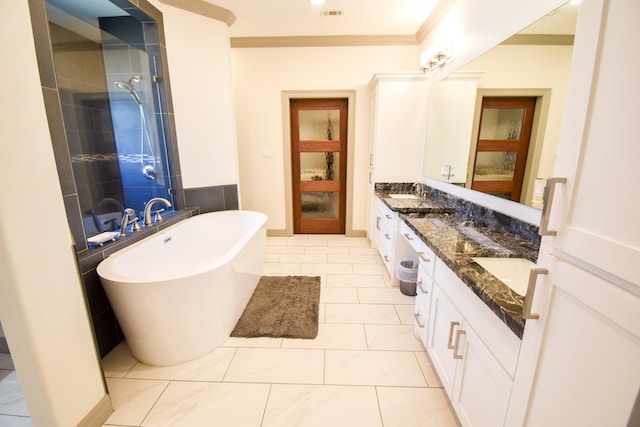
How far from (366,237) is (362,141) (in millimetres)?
1432

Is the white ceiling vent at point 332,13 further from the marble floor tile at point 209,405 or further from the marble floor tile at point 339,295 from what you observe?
the marble floor tile at point 209,405

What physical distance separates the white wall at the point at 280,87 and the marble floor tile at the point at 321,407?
2646 millimetres

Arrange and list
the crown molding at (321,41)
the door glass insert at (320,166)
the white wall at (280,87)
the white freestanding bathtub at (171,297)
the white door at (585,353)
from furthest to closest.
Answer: the door glass insert at (320,166) < the white wall at (280,87) < the crown molding at (321,41) < the white freestanding bathtub at (171,297) < the white door at (585,353)

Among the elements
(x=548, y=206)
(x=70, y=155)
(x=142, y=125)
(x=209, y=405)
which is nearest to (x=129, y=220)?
(x=70, y=155)

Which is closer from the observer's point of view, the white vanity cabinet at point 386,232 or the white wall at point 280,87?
the white vanity cabinet at point 386,232

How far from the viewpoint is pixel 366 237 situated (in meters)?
4.04

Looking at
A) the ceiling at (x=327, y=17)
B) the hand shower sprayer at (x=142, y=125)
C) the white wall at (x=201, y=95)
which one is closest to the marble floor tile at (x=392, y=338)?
the white wall at (x=201, y=95)

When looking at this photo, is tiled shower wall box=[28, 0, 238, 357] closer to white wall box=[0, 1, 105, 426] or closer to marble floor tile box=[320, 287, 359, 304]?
white wall box=[0, 1, 105, 426]

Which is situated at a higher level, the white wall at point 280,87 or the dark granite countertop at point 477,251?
the white wall at point 280,87

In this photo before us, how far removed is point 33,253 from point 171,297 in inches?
25.6

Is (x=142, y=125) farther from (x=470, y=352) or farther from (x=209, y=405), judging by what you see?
(x=470, y=352)

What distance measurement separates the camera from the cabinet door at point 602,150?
529 millimetres

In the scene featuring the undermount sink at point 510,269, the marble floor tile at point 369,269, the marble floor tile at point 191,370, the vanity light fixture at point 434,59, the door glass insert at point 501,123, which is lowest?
the marble floor tile at point 191,370

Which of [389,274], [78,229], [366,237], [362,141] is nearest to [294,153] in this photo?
[362,141]
